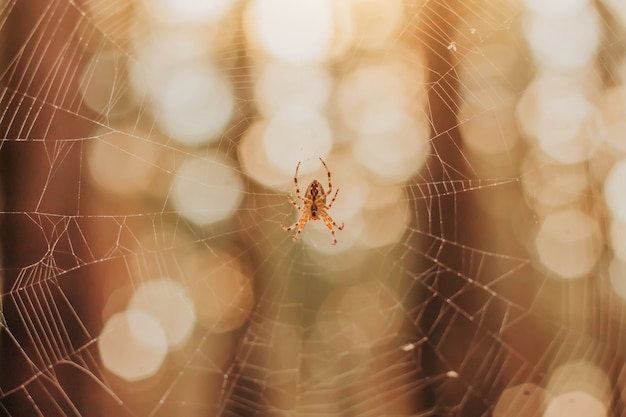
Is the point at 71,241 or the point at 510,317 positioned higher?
the point at 71,241

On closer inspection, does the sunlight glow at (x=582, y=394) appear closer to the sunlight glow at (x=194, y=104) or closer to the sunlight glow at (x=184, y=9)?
the sunlight glow at (x=194, y=104)

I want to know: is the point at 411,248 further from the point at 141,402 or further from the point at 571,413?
the point at 141,402

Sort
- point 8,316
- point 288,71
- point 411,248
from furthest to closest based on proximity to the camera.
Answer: point 411,248
point 288,71
point 8,316

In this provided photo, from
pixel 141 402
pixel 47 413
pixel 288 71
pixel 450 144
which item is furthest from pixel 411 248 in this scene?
pixel 47 413

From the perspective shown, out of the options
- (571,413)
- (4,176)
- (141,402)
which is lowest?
(141,402)

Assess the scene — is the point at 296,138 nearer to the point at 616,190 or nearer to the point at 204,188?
the point at 204,188

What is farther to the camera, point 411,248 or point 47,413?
point 411,248

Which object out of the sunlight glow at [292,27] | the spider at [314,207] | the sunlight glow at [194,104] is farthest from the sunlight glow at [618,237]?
the sunlight glow at [194,104]
